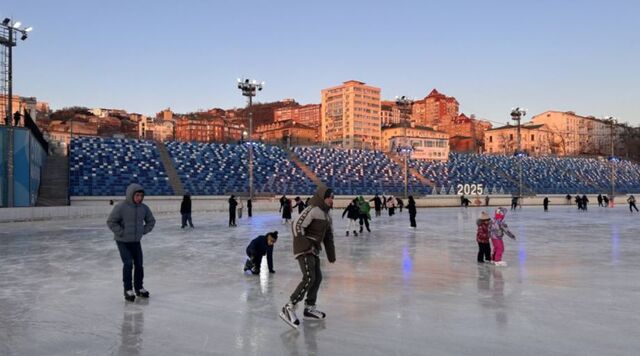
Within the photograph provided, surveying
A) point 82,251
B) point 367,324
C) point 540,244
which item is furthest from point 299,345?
point 540,244

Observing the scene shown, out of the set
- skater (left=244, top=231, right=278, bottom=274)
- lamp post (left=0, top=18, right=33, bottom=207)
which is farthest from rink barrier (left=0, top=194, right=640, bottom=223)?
skater (left=244, top=231, right=278, bottom=274)

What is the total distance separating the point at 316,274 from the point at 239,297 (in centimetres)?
203

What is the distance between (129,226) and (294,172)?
4638 cm

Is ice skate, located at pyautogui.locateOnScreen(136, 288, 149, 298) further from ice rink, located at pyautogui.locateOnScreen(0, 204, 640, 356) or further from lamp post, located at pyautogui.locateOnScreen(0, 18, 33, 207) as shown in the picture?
lamp post, located at pyautogui.locateOnScreen(0, 18, 33, 207)

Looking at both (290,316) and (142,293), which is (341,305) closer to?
(290,316)

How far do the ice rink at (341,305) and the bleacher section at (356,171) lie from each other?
37555mm

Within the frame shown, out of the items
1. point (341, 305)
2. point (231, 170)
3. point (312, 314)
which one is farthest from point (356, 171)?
point (312, 314)

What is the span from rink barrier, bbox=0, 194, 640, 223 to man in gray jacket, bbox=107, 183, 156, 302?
22.2m

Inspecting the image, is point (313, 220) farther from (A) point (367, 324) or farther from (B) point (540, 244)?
(B) point (540, 244)

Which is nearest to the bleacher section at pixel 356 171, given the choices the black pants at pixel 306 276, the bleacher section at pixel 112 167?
the bleacher section at pixel 112 167

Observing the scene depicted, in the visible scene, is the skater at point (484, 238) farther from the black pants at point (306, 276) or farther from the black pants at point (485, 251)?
the black pants at point (306, 276)

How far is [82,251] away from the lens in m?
13.9

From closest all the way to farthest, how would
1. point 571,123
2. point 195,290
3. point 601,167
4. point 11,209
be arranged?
point 195,290 → point 11,209 → point 601,167 → point 571,123

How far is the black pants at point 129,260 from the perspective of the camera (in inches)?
288
